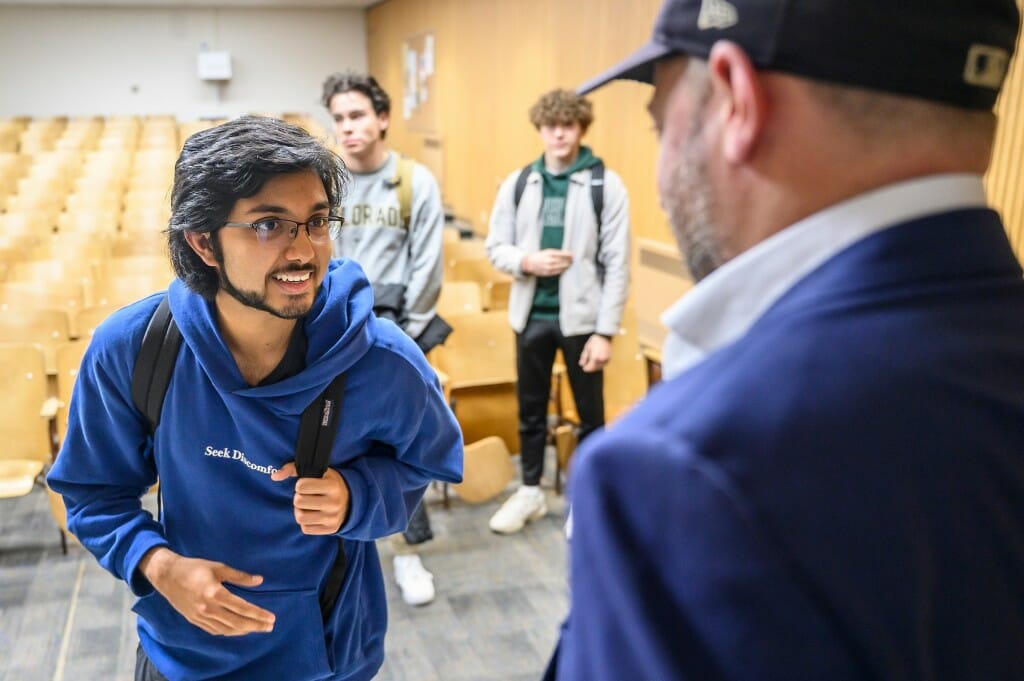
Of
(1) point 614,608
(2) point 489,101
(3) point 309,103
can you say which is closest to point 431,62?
(2) point 489,101

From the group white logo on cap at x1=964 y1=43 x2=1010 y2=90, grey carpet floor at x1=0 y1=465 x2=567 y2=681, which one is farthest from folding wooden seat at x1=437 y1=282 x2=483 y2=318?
white logo on cap at x1=964 y1=43 x2=1010 y2=90

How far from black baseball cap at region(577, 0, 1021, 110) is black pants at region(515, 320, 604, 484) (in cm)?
273

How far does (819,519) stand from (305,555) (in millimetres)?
1036

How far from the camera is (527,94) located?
25.0 ft

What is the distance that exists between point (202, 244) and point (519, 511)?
7.99ft

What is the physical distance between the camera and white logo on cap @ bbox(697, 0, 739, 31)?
1.75 feet

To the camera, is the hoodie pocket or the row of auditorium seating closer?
the hoodie pocket

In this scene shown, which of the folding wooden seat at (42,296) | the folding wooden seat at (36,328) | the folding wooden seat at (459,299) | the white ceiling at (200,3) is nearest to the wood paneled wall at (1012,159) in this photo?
the folding wooden seat at (459,299)

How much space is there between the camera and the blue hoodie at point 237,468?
1.24 meters

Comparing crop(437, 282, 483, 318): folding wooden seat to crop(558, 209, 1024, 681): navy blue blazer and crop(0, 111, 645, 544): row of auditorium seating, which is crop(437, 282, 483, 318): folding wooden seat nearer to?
crop(0, 111, 645, 544): row of auditorium seating

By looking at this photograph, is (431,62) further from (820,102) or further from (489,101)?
(820,102)

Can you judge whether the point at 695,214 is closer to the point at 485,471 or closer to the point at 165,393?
the point at 165,393

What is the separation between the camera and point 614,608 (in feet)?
1.59

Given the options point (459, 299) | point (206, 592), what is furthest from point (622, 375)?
point (206, 592)
